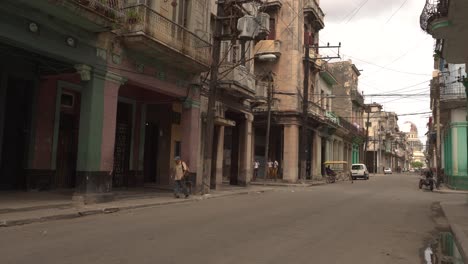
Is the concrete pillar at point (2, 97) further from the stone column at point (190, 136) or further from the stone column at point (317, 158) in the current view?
the stone column at point (317, 158)

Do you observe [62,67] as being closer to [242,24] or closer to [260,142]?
[242,24]

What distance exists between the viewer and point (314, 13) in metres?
37.1

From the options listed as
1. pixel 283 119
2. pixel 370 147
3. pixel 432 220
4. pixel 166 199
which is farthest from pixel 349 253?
pixel 370 147

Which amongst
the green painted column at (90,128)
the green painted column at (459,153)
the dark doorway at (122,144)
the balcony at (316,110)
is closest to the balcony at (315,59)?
the balcony at (316,110)

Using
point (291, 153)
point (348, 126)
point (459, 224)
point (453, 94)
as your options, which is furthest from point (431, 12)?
point (348, 126)

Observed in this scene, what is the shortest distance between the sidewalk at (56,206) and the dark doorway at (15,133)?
1461 millimetres

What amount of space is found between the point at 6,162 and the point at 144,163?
24.9 ft

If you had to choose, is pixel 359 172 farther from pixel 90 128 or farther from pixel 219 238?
pixel 219 238

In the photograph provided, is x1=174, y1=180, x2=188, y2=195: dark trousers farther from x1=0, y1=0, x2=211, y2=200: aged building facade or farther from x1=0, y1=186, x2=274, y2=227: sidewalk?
x1=0, y1=0, x2=211, y2=200: aged building facade

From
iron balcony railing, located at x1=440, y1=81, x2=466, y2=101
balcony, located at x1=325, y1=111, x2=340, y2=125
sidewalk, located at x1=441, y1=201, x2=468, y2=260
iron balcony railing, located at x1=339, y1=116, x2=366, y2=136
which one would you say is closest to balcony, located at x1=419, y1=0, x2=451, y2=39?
sidewalk, located at x1=441, y1=201, x2=468, y2=260

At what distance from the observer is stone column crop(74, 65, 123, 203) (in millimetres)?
13688

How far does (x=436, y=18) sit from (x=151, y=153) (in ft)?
47.7

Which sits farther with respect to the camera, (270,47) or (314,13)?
(314,13)

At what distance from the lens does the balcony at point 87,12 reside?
11469 millimetres
